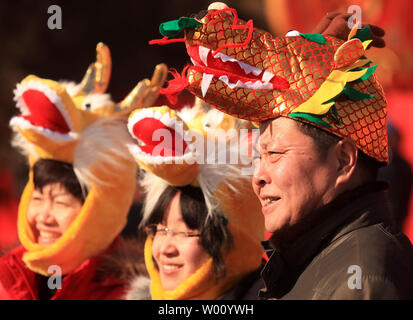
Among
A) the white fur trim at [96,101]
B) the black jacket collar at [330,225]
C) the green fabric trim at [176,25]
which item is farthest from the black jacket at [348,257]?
the white fur trim at [96,101]

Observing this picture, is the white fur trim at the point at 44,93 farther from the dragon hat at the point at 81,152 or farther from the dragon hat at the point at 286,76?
A: the dragon hat at the point at 286,76

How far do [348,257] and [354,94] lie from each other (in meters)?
0.49

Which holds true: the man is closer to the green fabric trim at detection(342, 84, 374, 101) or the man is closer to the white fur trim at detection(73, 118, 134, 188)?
the green fabric trim at detection(342, 84, 374, 101)

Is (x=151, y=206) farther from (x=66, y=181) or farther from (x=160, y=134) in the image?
(x=66, y=181)

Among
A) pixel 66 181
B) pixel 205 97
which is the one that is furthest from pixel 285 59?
pixel 66 181

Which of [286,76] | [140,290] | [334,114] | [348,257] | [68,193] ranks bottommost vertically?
[140,290]

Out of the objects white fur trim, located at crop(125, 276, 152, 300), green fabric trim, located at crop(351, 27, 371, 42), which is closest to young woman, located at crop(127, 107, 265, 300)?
white fur trim, located at crop(125, 276, 152, 300)

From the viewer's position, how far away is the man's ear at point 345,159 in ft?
6.61

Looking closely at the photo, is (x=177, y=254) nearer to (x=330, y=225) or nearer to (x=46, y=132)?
(x=46, y=132)

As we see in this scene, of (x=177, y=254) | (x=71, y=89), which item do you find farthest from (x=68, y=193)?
(x=177, y=254)

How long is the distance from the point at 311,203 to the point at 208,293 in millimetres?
1094

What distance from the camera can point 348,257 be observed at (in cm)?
188

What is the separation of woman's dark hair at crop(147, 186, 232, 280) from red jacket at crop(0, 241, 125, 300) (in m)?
0.69

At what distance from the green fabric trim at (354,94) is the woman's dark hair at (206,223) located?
114cm
